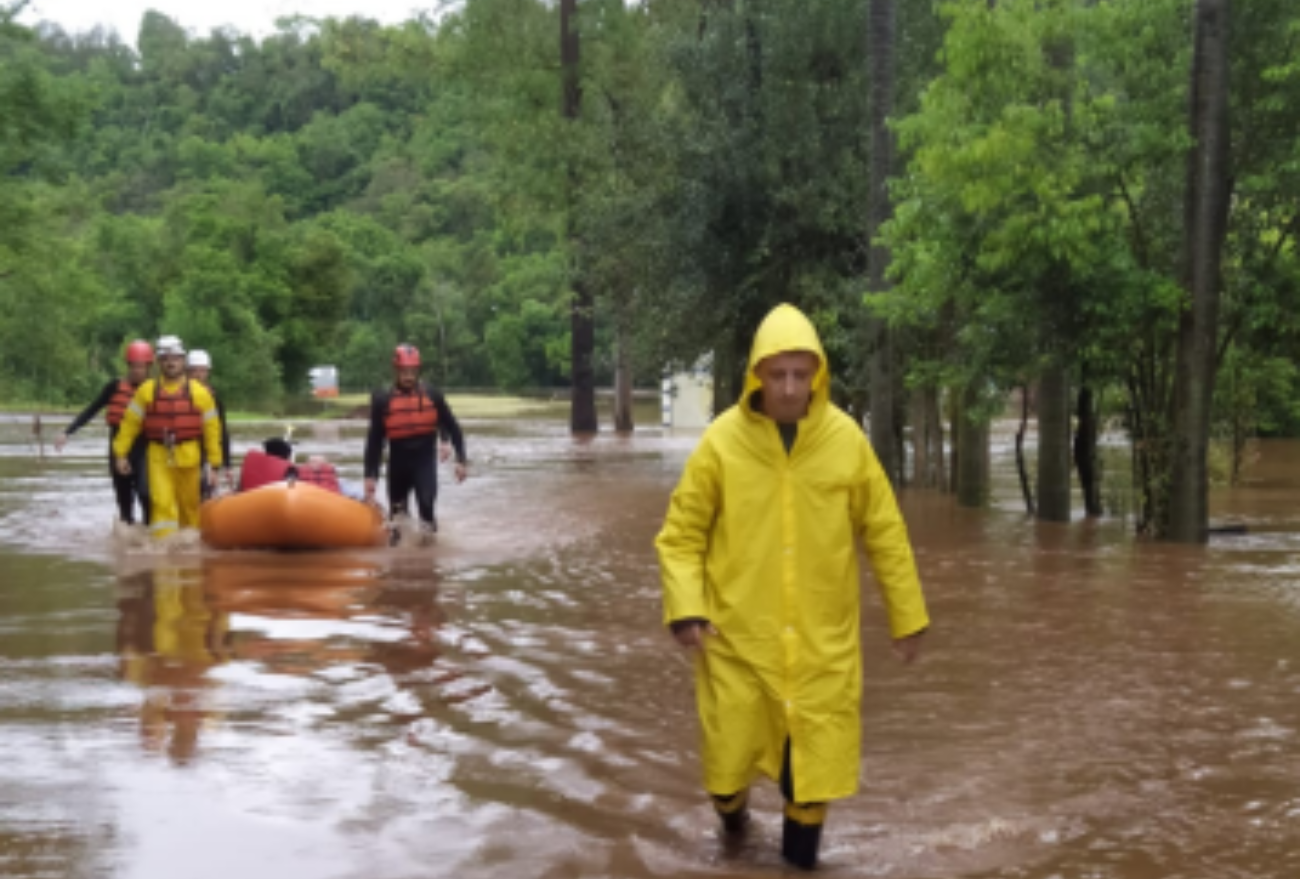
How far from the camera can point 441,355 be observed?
85750 millimetres

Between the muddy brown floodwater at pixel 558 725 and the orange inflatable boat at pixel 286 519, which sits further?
the orange inflatable boat at pixel 286 519

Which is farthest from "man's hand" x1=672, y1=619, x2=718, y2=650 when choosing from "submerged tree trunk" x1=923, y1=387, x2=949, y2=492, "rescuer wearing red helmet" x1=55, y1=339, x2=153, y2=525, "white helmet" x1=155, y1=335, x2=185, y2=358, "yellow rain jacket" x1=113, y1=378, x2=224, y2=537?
"submerged tree trunk" x1=923, y1=387, x2=949, y2=492

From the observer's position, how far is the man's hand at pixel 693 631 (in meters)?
5.29

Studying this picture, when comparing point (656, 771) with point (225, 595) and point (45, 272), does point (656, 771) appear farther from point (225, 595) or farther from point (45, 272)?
point (45, 272)

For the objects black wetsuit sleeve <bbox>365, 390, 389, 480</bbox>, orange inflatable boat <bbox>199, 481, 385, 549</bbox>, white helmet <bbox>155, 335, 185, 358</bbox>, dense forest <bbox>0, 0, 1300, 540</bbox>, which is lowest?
orange inflatable boat <bbox>199, 481, 385, 549</bbox>

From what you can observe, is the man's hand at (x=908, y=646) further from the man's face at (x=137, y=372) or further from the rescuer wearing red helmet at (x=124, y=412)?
the man's face at (x=137, y=372)

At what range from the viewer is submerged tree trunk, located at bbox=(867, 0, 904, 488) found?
1828cm

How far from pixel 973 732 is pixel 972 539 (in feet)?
29.1

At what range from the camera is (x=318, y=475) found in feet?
50.6

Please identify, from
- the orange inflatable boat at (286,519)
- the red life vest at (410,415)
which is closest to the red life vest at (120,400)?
the orange inflatable boat at (286,519)

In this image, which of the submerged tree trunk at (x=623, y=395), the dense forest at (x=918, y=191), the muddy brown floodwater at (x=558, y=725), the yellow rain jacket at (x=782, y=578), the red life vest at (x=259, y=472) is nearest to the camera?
the yellow rain jacket at (x=782, y=578)

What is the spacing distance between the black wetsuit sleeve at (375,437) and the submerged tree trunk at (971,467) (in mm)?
7669

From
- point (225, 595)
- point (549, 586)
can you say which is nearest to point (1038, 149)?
point (549, 586)

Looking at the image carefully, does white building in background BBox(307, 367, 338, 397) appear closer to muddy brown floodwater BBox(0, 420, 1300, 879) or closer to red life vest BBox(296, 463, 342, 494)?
red life vest BBox(296, 463, 342, 494)
